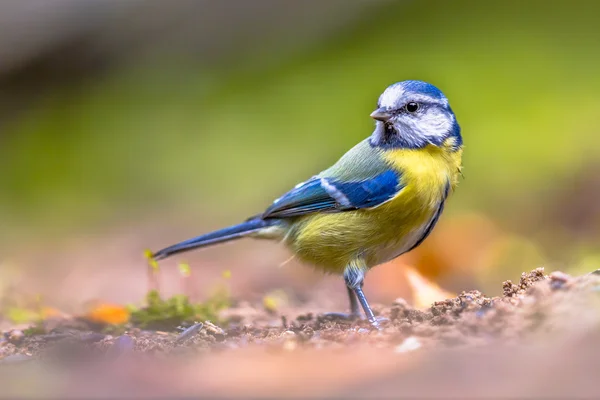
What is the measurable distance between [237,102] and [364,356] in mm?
8654

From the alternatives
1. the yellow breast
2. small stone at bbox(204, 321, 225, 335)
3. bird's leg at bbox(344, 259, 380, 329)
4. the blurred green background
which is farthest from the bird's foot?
the blurred green background

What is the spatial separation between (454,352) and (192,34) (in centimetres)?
869

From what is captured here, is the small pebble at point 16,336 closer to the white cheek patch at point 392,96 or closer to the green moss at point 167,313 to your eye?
the green moss at point 167,313

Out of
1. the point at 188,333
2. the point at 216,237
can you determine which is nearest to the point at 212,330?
the point at 188,333

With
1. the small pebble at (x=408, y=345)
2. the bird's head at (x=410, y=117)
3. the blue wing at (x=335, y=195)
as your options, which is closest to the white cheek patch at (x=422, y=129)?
the bird's head at (x=410, y=117)

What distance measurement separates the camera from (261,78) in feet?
A: 36.4

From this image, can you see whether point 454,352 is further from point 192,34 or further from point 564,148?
point 192,34

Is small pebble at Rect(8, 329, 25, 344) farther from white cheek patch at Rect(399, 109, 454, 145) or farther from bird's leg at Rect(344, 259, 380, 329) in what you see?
white cheek patch at Rect(399, 109, 454, 145)

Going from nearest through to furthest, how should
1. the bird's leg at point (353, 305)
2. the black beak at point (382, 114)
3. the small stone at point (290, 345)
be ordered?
the small stone at point (290, 345), the black beak at point (382, 114), the bird's leg at point (353, 305)

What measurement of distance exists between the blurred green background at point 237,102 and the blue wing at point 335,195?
3288mm

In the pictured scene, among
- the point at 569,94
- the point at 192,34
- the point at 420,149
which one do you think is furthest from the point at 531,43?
the point at 420,149

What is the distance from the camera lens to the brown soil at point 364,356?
2131mm

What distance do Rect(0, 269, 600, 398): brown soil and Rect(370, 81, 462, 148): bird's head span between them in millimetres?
910

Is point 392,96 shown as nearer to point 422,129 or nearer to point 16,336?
point 422,129
